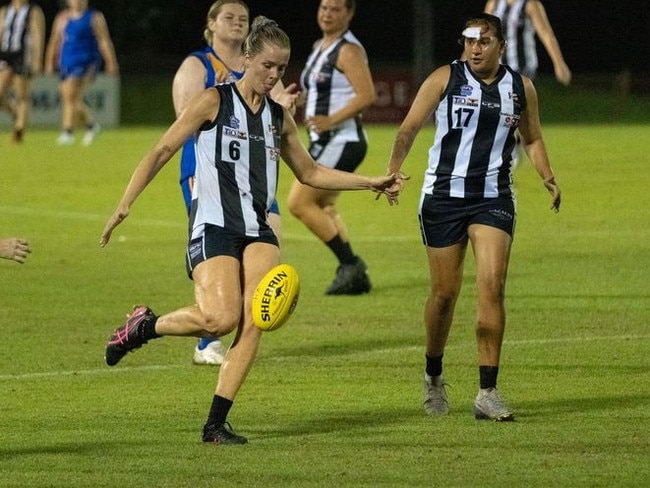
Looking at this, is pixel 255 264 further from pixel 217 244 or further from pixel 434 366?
pixel 434 366

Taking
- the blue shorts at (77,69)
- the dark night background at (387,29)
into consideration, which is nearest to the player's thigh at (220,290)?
the blue shorts at (77,69)

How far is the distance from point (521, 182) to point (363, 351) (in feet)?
41.8

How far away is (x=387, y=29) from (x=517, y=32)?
A: 38.5 metres

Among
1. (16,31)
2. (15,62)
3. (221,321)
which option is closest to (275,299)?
(221,321)

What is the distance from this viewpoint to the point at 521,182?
23.4 m

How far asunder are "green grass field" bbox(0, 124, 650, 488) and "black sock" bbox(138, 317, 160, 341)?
1.53 ft

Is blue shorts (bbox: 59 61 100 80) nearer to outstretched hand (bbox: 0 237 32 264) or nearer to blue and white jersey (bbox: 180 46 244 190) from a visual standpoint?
blue and white jersey (bbox: 180 46 244 190)

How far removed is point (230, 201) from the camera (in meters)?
8.23

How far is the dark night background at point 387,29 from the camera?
173ft

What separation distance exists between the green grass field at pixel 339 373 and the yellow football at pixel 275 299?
0.61 metres

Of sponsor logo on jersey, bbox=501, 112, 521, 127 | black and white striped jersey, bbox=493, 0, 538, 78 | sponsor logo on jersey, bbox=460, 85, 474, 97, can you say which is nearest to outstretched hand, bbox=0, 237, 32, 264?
sponsor logo on jersey, bbox=460, 85, 474, 97

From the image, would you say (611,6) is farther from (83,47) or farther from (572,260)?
(572,260)

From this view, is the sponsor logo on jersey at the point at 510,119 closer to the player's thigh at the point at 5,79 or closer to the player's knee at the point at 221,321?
the player's knee at the point at 221,321

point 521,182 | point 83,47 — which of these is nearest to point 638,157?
point 521,182
